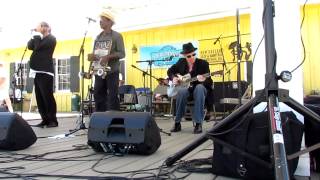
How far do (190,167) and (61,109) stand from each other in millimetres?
11772

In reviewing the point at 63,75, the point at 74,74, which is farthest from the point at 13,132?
the point at 63,75

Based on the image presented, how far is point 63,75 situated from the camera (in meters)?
13.2

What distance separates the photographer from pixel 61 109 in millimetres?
13094

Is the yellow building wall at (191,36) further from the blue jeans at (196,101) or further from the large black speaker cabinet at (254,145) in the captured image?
the large black speaker cabinet at (254,145)

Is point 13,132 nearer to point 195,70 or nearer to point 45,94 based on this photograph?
point 45,94

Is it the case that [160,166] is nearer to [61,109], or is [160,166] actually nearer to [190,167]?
[190,167]

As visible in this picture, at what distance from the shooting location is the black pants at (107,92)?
3.77 meters

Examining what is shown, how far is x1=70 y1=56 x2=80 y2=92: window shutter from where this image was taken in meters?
12.2

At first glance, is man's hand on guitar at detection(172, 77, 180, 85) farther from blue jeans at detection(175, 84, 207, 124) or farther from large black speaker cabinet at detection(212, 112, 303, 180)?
large black speaker cabinet at detection(212, 112, 303, 180)

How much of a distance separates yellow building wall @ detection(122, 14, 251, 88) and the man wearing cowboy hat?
5.97 m

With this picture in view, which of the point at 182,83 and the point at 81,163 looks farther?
the point at 182,83

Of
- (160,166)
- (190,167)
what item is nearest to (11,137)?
(160,166)

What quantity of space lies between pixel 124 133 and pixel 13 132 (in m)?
0.94

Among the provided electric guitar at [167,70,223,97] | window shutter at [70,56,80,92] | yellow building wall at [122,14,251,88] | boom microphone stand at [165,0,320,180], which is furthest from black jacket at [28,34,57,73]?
window shutter at [70,56,80,92]
